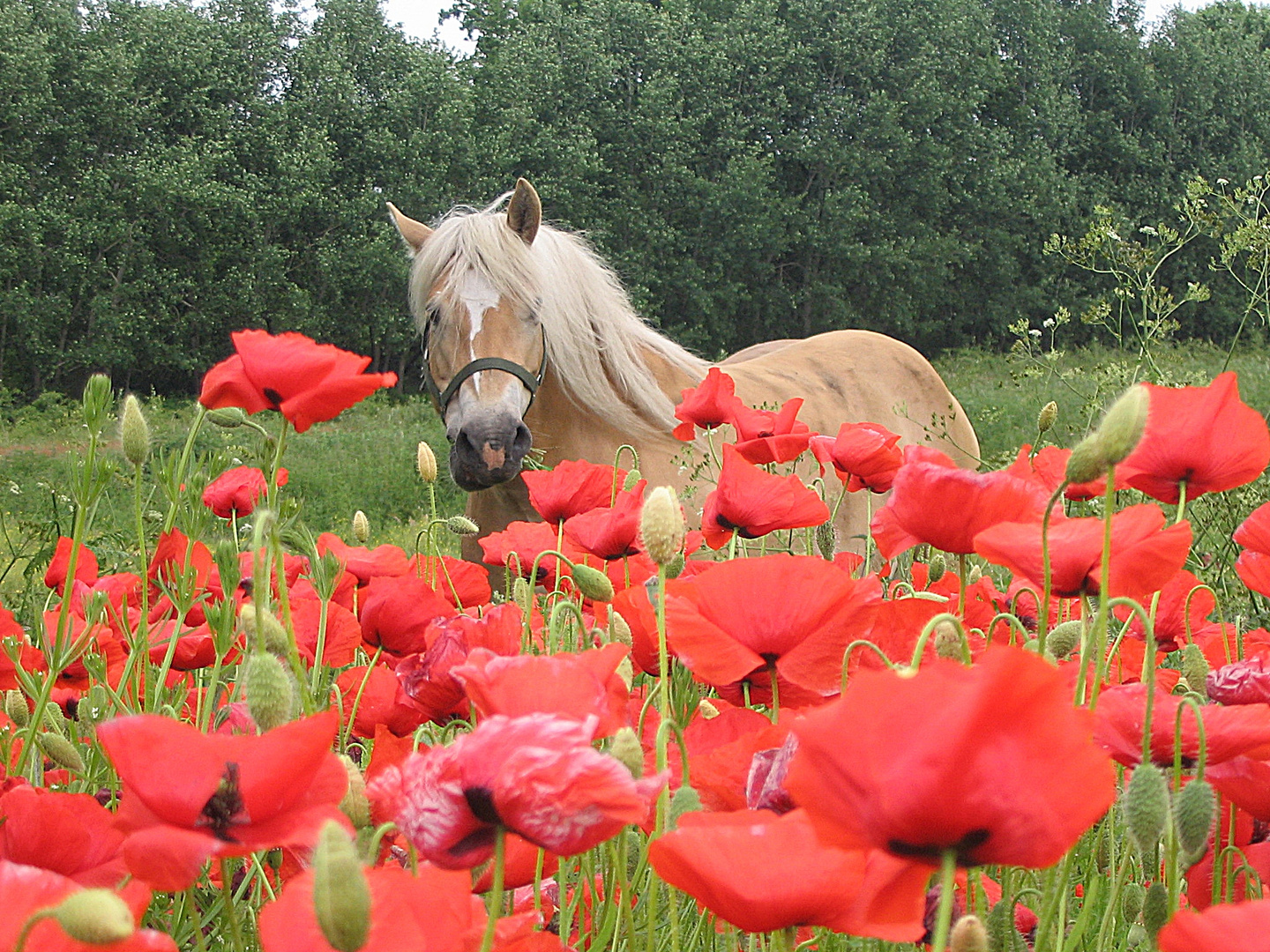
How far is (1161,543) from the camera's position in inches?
31.0

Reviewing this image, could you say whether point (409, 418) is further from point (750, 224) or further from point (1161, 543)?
point (1161, 543)

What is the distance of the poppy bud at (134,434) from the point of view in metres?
0.96

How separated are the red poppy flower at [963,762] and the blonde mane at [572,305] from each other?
3199 millimetres

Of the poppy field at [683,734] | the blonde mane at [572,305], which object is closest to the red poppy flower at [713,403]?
the poppy field at [683,734]

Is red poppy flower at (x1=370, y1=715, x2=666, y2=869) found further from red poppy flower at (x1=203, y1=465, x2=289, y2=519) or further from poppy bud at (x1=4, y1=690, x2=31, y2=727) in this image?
red poppy flower at (x1=203, y1=465, x2=289, y2=519)

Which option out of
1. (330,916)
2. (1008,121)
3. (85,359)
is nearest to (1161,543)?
(330,916)

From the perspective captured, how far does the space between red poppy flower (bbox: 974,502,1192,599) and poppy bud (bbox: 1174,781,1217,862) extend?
16cm

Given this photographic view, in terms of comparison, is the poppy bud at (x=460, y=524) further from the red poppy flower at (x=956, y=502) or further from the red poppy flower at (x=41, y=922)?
the red poppy flower at (x=41, y=922)

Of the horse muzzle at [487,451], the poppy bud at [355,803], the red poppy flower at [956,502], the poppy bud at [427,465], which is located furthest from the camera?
the horse muzzle at [487,451]

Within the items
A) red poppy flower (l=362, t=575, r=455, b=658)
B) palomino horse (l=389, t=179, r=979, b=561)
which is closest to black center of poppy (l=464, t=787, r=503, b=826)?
red poppy flower (l=362, t=575, r=455, b=658)

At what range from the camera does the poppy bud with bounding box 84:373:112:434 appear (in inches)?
38.8

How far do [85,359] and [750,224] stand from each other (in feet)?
46.5

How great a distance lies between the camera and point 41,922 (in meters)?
0.50

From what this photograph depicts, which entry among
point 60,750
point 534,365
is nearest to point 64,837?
point 60,750
